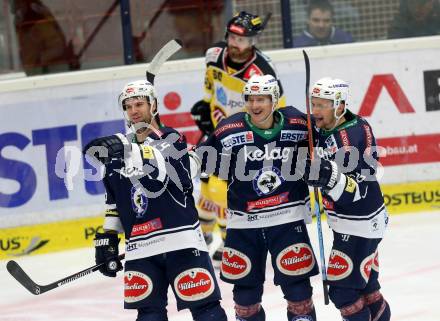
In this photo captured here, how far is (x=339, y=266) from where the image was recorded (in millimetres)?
5062

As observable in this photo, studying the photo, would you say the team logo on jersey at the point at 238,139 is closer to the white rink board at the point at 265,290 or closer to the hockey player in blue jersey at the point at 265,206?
the hockey player in blue jersey at the point at 265,206

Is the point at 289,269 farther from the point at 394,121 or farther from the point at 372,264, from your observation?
the point at 394,121

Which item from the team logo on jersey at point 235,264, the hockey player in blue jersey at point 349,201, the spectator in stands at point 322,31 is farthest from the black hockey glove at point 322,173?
the spectator in stands at point 322,31

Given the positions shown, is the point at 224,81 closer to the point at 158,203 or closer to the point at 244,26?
the point at 244,26

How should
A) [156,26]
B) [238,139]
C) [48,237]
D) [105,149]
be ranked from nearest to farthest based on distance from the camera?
[105,149], [238,139], [48,237], [156,26]

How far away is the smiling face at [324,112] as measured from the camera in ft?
16.7

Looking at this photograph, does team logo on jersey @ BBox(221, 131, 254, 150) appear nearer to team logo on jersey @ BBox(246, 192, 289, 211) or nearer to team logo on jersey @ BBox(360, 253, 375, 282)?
team logo on jersey @ BBox(246, 192, 289, 211)

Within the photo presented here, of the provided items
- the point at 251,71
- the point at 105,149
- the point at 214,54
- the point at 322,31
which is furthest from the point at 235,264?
the point at 322,31

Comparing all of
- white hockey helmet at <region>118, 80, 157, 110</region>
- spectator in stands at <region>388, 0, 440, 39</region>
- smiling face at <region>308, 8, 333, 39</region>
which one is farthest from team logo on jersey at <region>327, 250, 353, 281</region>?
spectator in stands at <region>388, 0, 440, 39</region>

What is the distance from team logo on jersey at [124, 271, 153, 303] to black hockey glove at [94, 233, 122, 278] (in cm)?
18

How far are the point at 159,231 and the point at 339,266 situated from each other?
0.82 metres

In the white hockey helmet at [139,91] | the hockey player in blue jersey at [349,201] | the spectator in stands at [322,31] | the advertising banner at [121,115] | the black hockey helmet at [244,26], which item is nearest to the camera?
the white hockey helmet at [139,91]

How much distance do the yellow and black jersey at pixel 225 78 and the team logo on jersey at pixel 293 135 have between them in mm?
1926

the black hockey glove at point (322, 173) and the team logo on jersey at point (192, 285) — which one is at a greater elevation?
the black hockey glove at point (322, 173)
